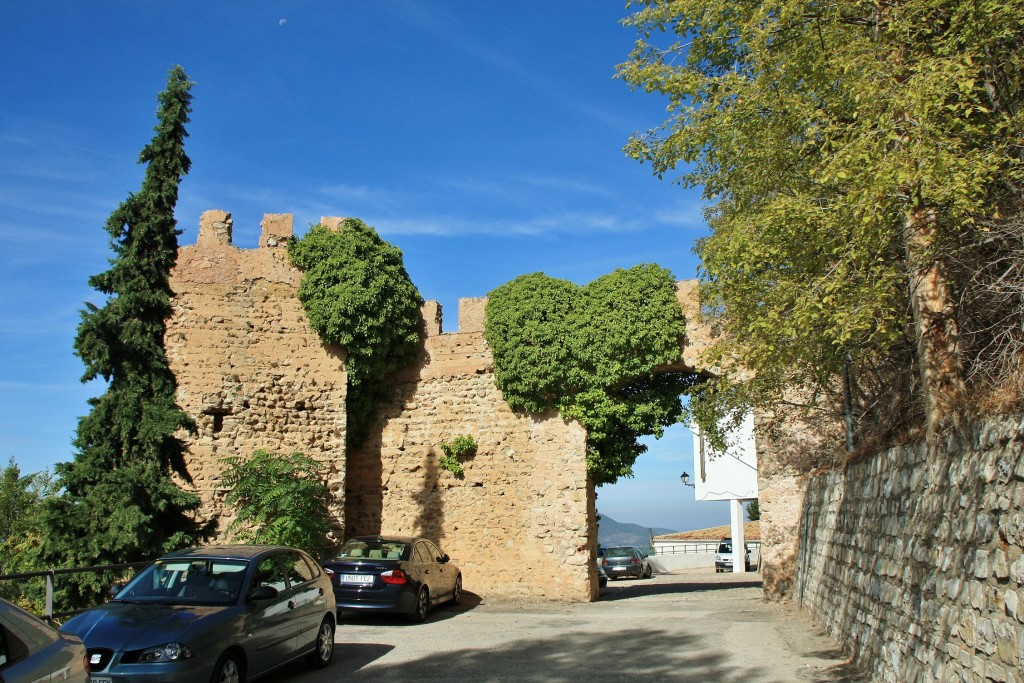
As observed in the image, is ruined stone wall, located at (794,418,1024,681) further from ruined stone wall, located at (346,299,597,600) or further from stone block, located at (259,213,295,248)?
stone block, located at (259,213,295,248)

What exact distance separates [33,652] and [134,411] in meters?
8.81

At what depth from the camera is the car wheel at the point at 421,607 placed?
12.8m

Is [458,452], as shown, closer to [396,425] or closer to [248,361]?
[396,425]

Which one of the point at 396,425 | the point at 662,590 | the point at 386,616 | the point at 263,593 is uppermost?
the point at 396,425

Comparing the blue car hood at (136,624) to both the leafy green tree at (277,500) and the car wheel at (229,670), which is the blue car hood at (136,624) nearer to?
the car wheel at (229,670)

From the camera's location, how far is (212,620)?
711cm

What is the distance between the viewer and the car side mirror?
7700 mm

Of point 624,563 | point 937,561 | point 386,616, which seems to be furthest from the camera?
point 624,563

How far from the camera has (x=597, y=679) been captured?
327 inches

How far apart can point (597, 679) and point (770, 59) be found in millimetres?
6541

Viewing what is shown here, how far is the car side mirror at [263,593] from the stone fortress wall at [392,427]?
927cm

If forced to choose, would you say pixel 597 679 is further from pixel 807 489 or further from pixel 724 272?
pixel 807 489

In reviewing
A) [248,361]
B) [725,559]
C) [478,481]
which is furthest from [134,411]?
[725,559]

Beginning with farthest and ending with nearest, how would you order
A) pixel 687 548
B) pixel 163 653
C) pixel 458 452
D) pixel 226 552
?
pixel 687 548 → pixel 458 452 → pixel 226 552 → pixel 163 653
